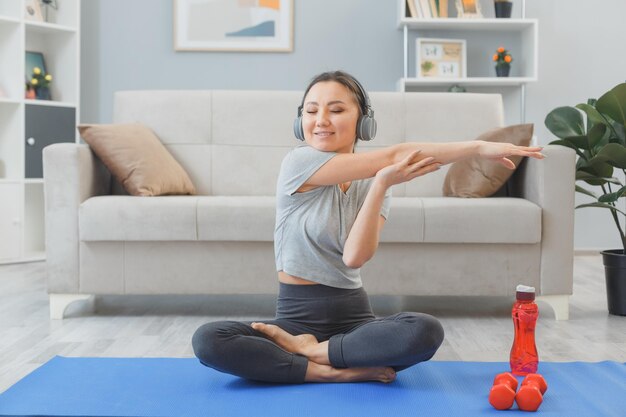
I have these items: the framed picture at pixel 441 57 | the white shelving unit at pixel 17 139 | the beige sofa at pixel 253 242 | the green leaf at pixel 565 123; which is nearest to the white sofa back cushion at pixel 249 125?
the green leaf at pixel 565 123

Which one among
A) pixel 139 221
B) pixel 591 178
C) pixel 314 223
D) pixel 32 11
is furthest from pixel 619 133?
pixel 32 11

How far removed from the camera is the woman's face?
183cm

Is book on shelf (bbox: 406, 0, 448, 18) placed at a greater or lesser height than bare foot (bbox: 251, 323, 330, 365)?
greater

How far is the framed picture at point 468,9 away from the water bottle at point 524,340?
3.18 metres

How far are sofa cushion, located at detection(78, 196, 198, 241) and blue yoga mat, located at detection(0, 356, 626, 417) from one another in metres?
0.90

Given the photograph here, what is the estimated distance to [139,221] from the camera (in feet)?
9.30

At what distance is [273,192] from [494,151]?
71.3 inches

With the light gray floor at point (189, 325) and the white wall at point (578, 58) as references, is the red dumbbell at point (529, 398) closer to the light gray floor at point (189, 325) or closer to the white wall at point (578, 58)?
the light gray floor at point (189, 325)

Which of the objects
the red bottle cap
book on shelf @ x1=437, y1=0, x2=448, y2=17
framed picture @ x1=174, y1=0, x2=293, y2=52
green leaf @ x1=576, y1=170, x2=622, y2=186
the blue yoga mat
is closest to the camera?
the blue yoga mat

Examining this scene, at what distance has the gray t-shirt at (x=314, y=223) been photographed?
1.82 meters

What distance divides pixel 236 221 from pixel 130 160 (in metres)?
0.55

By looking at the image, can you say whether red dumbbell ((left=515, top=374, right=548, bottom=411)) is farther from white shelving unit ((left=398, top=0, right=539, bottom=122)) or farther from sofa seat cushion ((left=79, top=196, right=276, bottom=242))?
white shelving unit ((left=398, top=0, right=539, bottom=122))

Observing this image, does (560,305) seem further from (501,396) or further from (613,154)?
(501,396)

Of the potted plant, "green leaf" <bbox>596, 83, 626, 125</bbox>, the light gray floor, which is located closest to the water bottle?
the light gray floor
